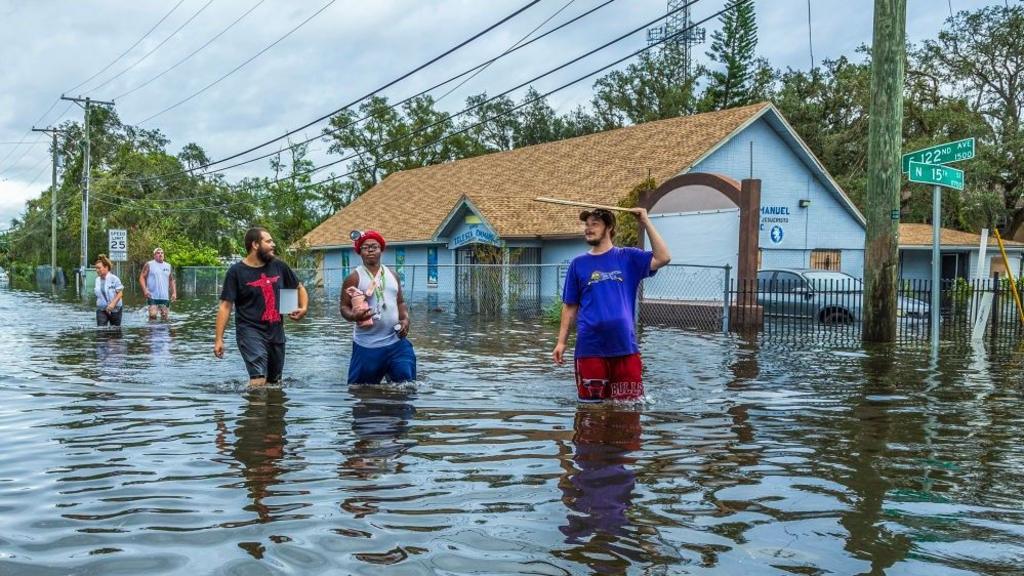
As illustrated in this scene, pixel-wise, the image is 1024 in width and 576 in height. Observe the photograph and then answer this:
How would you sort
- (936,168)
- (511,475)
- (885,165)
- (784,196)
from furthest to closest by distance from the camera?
(784,196) < (885,165) < (936,168) < (511,475)

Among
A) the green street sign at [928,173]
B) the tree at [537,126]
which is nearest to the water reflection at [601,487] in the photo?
the green street sign at [928,173]

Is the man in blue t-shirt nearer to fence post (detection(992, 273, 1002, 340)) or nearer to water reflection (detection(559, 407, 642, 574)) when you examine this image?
water reflection (detection(559, 407, 642, 574))

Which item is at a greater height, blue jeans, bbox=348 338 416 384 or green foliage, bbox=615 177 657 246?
green foliage, bbox=615 177 657 246

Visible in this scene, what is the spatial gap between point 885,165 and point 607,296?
345 inches

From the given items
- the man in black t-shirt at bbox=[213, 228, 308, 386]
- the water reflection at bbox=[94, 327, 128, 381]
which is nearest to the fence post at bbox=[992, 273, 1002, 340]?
the man in black t-shirt at bbox=[213, 228, 308, 386]

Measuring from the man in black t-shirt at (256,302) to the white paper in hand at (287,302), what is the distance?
4 centimetres

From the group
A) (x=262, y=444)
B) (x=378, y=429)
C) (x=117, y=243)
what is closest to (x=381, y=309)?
(x=378, y=429)

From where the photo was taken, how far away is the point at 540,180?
34656mm

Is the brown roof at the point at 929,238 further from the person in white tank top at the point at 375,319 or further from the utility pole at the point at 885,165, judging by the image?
the person in white tank top at the point at 375,319

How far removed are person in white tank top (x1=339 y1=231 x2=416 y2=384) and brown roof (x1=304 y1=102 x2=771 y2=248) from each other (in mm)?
17675

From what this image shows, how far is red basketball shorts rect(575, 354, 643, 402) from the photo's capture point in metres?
7.48

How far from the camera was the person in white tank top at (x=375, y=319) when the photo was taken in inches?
343

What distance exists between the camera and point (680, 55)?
202ft

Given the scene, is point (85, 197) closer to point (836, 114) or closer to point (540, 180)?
point (540, 180)
